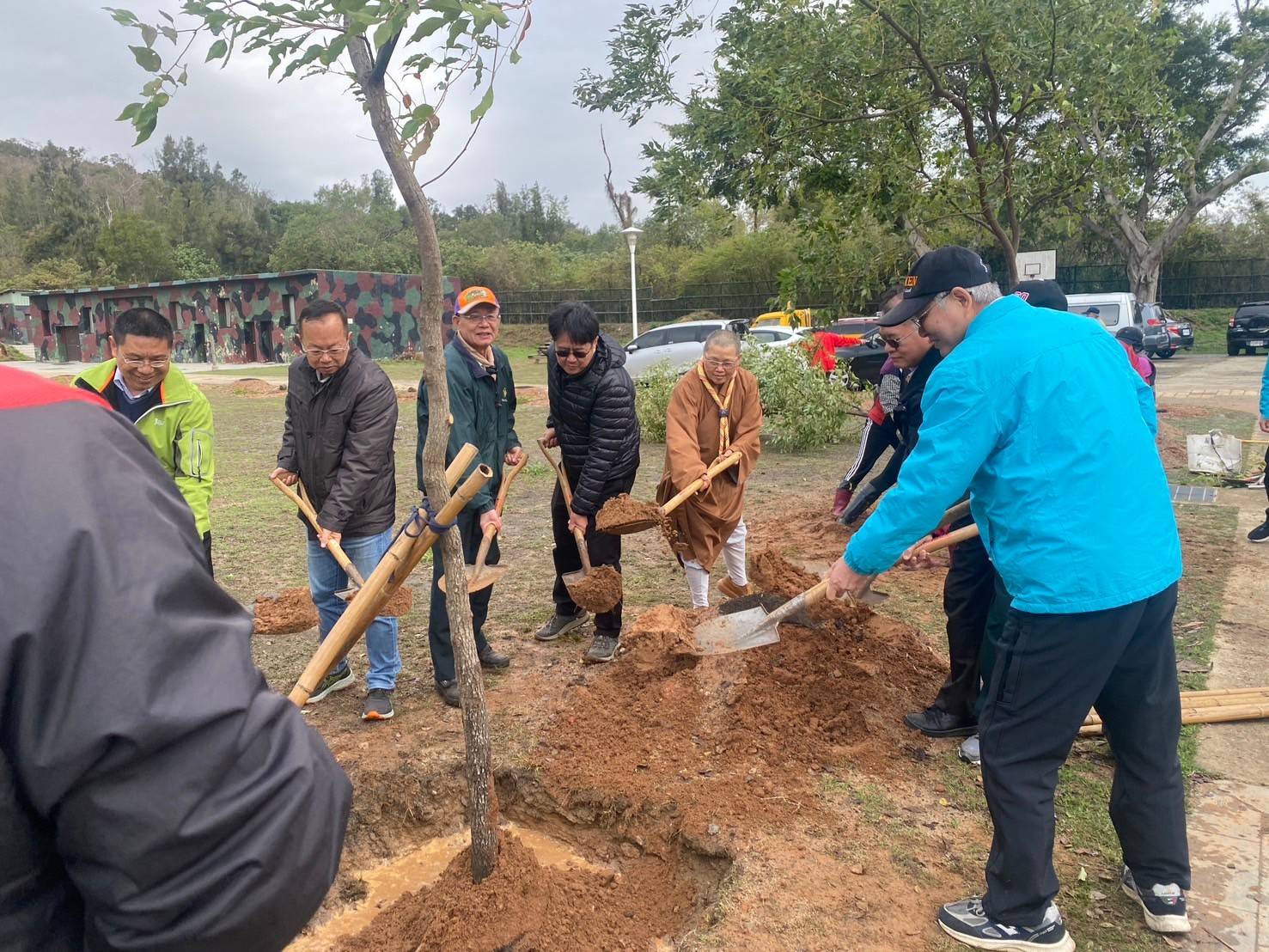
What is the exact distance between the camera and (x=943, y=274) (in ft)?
9.18

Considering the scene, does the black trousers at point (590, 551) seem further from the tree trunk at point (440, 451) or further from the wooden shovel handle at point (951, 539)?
the tree trunk at point (440, 451)

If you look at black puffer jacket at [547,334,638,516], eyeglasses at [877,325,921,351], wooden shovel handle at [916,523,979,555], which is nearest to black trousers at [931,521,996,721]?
wooden shovel handle at [916,523,979,555]

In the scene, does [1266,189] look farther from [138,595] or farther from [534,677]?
[138,595]

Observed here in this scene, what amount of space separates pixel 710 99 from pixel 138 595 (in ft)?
22.4

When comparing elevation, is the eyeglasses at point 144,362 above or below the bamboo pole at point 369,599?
above

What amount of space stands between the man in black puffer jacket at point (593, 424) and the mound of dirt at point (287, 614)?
1.42m

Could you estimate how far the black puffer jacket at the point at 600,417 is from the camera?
4613mm

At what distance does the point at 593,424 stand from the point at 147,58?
288cm

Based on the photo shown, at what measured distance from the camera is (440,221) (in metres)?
68.4

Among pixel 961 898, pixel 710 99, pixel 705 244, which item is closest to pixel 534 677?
pixel 961 898

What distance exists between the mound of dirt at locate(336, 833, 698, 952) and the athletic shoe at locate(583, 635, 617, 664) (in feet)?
5.12

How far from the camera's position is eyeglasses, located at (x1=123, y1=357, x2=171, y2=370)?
355 cm

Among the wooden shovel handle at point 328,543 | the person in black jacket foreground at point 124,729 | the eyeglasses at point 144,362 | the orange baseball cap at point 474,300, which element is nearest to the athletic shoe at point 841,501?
the orange baseball cap at point 474,300

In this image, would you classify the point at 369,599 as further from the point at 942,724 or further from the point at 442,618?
the point at 942,724
